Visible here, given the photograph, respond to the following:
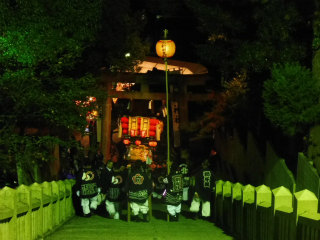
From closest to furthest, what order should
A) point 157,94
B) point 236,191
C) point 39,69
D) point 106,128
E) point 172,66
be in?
1. point 236,191
2. point 39,69
3. point 106,128
4. point 157,94
5. point 172,66

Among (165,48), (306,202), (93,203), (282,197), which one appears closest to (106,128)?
(165,48)

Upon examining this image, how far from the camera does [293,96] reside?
38.2ft

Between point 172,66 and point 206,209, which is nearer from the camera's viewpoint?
point 206,209

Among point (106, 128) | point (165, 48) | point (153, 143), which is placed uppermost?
point (165, 48)

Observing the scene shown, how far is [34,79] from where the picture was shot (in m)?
13.4

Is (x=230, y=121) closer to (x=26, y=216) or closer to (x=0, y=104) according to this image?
(x=0, y=104)

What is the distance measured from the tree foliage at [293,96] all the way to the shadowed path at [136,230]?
287 cm

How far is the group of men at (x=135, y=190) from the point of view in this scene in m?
14.9

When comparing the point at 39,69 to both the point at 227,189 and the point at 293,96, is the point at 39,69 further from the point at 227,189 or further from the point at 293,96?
the point at 293,96

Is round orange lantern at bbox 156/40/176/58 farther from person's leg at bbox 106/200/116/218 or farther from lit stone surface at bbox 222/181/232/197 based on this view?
lit stone surface at bbox 222/181/232/197

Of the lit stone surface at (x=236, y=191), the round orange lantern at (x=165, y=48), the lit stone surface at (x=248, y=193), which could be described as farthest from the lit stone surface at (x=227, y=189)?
the round orange lantern at (x=165, y=48)

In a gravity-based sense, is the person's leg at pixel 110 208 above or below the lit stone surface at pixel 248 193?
below

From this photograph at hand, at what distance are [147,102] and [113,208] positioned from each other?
1490cm

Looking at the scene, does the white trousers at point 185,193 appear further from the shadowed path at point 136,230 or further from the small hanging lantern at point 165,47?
the small hanging lantern at point 165,47
